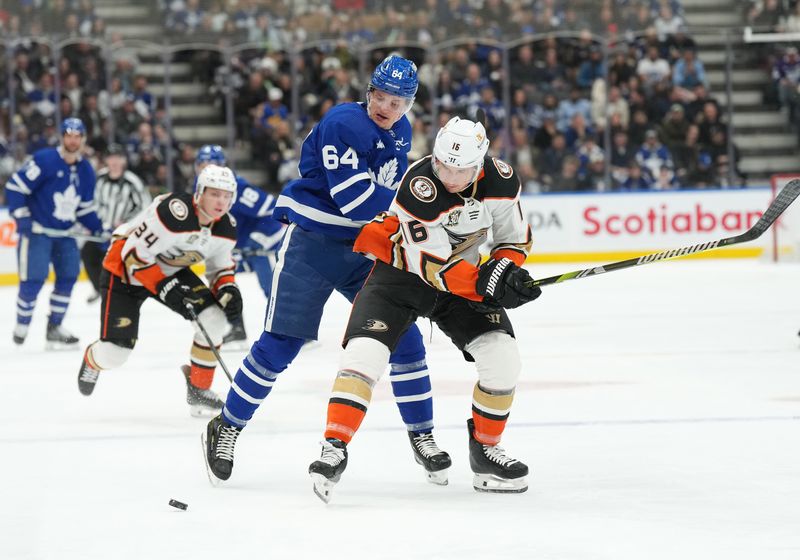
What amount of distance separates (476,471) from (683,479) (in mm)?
539

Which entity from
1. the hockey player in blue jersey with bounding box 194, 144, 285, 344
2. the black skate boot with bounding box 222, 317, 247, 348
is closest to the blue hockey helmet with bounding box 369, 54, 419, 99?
the hockey player in blue jersey with bounding box 194, 144, 285, 344

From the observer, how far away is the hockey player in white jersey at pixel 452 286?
3029 mm

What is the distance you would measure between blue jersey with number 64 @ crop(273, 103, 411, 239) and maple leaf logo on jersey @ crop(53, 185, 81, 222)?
392 centimetres

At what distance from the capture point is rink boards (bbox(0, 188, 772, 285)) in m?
11.2

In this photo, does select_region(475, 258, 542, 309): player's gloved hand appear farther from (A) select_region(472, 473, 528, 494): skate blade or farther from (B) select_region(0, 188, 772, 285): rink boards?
(B) select_region(0, 188, 772, 285): rink boards

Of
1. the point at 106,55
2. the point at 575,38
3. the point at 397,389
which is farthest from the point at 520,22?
the point at 397,389

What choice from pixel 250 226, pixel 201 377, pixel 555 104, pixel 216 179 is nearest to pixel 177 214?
pixel 216 179

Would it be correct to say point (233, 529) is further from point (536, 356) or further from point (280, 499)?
point (536, 356)

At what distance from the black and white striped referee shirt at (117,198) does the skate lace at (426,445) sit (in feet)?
17.7

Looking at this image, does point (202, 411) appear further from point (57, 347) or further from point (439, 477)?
point (57, 347)

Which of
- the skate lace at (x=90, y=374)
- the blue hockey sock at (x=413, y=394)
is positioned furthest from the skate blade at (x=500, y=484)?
the skate lace at (x=90, y=374)

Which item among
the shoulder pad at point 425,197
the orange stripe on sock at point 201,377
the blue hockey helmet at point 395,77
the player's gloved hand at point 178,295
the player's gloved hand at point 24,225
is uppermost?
the blue hockey helmet at point 395,77

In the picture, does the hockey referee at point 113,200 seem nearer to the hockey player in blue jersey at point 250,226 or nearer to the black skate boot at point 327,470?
the hockey player in blue jersey at point 250,226

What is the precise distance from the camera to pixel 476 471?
10.6ft
